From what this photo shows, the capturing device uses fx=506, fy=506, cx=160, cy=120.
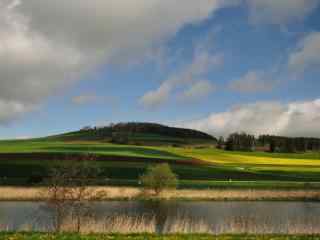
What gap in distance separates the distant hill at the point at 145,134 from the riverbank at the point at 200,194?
8733cm

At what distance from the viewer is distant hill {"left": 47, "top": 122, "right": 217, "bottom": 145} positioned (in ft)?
487

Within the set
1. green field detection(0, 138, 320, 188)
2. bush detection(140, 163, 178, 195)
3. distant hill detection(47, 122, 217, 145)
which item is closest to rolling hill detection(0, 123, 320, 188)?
green field detection(0, 138, 320, 188)

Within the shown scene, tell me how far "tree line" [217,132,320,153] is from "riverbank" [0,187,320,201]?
226 feet

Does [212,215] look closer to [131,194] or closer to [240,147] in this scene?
[131,194]

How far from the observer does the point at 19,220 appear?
34.2m

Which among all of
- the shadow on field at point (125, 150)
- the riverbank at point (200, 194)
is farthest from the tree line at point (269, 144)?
the riverbank at point (200, 194)

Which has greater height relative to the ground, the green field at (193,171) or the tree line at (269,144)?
the tree line at (269,144)

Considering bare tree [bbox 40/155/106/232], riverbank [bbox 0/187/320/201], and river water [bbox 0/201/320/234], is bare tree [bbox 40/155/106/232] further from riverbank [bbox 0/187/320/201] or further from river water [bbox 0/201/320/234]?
riverbank [bbox 0/187/320/201]

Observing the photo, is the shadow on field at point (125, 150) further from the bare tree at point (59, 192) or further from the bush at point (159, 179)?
the bare tree at point (59, 192)

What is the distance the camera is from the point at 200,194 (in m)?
51.8

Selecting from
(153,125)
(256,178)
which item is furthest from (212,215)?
(153,125)

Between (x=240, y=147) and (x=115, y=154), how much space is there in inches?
1898

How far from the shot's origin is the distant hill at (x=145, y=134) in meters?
148

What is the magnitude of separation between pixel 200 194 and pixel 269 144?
93.0 m
